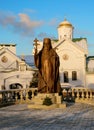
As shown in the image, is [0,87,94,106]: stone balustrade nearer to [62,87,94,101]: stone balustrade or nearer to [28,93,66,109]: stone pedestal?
[62,87,94,101]: stone balustrade

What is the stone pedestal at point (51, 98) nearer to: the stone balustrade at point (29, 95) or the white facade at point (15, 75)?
the stone balustrade at point (29, 95)

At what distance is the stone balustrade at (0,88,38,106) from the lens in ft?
62.5

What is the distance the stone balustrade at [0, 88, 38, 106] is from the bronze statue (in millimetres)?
2583

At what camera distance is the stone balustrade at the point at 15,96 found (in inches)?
750

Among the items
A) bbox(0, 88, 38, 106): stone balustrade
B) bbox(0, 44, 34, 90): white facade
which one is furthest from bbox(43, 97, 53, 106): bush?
bbox(0, 44, 34, 90): white facade

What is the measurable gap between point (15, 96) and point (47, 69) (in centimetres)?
382

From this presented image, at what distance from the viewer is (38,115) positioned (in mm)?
14062

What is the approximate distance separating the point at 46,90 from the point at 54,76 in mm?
835

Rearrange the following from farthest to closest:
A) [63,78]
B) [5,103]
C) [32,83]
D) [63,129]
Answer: [63,78]
[32,83]
[5,103]
[63,129]

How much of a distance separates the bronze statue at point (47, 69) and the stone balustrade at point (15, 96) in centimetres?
258

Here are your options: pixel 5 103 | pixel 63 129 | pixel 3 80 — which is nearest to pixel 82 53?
pixel 3 80

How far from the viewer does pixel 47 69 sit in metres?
A: 17.4

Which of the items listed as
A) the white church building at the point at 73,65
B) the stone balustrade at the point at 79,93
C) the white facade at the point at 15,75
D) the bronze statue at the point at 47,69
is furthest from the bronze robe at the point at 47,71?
the white church building at the point at 73,65

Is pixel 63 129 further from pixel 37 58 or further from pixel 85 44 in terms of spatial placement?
pixel 85 44
